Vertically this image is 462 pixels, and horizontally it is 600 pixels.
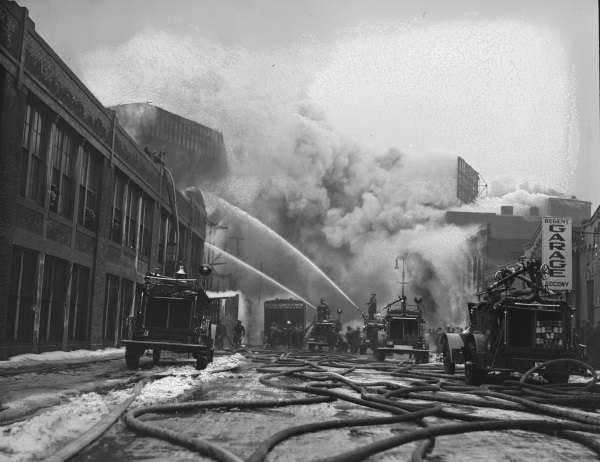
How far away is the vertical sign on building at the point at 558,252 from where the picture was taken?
106 ft

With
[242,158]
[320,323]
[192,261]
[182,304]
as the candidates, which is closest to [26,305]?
[182,304]

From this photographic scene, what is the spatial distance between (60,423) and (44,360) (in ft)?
44.7

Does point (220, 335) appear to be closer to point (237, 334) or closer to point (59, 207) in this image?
point (237, 334)

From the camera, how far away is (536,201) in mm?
97688

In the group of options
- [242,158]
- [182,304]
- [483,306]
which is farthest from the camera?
[242,158]

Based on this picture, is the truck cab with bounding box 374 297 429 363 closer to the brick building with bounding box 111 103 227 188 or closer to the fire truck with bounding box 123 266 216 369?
the fire truck with bounding box 123 266 216 369

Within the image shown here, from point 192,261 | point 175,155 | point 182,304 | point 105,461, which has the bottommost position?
point 105,461

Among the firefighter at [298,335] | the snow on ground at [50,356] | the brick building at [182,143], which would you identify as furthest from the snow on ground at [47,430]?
the brick building at [182,143]

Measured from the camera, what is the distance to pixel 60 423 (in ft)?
25.5

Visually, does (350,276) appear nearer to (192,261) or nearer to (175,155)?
(175,155)

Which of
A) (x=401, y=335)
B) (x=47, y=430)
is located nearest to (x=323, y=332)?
(x=401, y=335)

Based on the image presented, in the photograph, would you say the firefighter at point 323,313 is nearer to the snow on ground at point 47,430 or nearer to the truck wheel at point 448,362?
the truck wheel at point 448,362

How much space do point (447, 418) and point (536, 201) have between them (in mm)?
94550

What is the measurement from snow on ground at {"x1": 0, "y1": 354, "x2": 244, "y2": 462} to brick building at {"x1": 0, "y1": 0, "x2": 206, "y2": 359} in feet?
31.3
